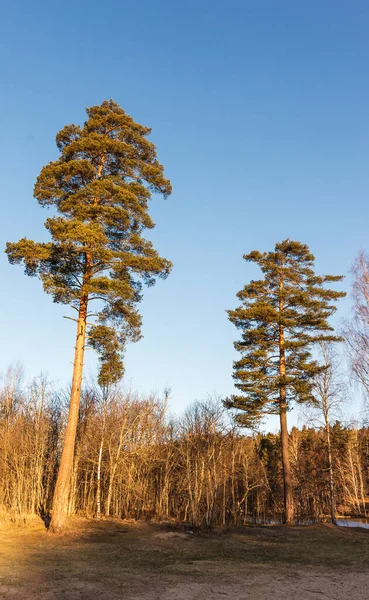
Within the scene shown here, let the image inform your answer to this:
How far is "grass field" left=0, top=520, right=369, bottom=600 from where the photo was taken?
289 inches

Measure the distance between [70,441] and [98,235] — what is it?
7.12 metres

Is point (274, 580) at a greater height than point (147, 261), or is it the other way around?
point (147, 261)

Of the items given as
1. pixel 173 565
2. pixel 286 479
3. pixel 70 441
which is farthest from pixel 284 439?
pixel 173 565

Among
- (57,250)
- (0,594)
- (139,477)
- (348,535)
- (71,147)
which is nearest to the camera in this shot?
(0,594)

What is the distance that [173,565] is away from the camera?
9984mm

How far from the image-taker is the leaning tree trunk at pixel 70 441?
13844 millimetres

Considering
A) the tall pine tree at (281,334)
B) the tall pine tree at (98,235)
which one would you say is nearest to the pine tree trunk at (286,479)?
the tall pine tree at (281,334)

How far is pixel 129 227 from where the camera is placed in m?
17.6

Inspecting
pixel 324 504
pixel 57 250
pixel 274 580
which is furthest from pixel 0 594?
pixel 324 504

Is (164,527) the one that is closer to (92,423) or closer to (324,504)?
(92,423)

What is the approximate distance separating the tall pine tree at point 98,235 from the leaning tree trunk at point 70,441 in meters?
0.03

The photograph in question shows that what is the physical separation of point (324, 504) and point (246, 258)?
33.3m

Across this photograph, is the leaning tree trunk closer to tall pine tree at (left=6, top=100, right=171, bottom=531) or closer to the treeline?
tall pine tree at (left=6, top=100, right=171, bottom=531)

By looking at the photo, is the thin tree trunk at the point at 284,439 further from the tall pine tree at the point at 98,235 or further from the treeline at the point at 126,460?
the tall pine tree at the point at 98,235
